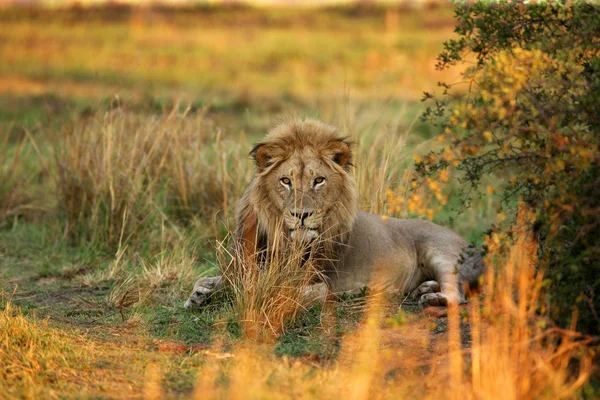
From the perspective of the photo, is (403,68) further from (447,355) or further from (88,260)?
(447,355)

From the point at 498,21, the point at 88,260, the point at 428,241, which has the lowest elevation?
the point at 88,260

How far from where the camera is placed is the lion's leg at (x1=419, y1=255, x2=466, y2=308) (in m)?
6.14

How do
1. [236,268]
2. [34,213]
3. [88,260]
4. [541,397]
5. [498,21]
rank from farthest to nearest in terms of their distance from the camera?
1. [34,213]
2. [88,260]
3. [236,268]
4. [498,21]
5. [541,397]

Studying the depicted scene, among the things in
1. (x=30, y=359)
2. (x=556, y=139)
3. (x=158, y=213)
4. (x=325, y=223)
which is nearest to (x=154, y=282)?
(x=325, y=223)

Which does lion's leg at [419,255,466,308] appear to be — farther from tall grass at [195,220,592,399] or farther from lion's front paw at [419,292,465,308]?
tall grass at [195,220,592,399]

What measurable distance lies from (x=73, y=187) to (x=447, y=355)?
15.2ft

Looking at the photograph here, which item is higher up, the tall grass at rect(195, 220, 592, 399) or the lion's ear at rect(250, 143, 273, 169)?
the lion's ear at rect(250, 143, 273, 169)

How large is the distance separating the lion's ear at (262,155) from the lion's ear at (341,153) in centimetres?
41

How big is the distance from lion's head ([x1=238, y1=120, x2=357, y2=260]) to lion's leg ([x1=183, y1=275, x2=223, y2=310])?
0.37 meters

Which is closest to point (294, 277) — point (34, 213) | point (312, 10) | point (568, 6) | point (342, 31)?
point (568, 6)

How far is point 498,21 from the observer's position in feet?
18.8

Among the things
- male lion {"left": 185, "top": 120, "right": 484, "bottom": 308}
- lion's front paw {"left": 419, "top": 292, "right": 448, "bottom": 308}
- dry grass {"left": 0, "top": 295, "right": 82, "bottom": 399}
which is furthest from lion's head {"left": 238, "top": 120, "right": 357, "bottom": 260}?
dry grass {"left": 0, "top": 295, "right": 82, "bottom": 399}

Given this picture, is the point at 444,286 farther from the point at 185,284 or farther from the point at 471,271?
the point at 185,284

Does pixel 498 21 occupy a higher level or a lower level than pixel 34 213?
higher
